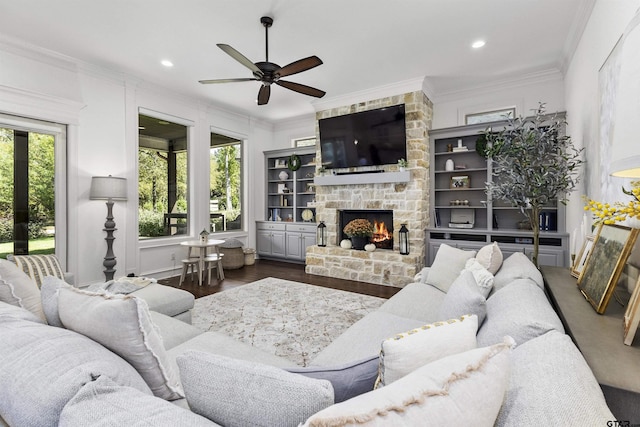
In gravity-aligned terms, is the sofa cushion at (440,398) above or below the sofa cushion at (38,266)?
above

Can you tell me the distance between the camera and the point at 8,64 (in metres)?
3.47

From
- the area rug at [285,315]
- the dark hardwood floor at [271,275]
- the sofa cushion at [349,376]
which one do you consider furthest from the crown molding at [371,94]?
the sofa cushion at [349,376]

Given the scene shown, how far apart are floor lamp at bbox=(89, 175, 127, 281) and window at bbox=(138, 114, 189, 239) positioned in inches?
25.2

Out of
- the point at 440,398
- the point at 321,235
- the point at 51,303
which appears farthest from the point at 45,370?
the point at 321,235

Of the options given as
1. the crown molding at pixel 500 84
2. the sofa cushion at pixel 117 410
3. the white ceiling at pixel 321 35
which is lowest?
the sofa cushion at pixel 117 410

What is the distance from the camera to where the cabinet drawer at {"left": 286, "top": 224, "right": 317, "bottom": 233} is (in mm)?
6039

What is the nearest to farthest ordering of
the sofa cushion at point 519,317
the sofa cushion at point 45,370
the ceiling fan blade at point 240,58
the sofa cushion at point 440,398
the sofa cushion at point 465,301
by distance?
1. the sofa cushion at point 440,398
2. the sofa cushion at point 45,370
3. the sofa cushion at point 519,317
4. the sofa cushion at point 465,301
5. the ceiling fan blade at point 240,58

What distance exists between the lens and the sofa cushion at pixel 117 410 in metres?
0.66

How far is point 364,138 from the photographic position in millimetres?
5066

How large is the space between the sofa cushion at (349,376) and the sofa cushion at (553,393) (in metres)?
0.33

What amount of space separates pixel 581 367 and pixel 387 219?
15.1 ft

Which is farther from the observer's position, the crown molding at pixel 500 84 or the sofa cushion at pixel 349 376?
the crown molding at pixel 500 84

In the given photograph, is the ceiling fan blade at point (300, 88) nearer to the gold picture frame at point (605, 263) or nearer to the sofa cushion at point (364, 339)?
the sofa cushion at point (364, 339)

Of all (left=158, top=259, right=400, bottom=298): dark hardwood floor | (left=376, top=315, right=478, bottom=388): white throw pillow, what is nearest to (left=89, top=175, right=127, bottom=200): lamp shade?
(left=158, top=259, right=400, bottom=298): dark hardwood floor
